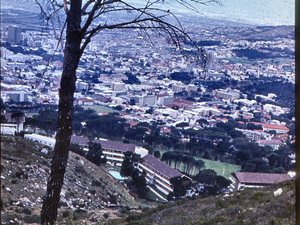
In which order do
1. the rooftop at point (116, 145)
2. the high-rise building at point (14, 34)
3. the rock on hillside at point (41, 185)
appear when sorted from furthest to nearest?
the rooftop at point (116, 145), the rock on hillside at point (41, 185), the high-rise building at point (14, 34)

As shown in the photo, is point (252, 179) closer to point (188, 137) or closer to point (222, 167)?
point (222, 167)

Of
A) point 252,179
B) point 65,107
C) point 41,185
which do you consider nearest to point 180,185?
point 252,179

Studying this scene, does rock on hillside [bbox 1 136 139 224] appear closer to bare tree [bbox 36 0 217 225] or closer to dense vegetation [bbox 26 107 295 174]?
dense vegetation [bbox 26 107 295 174]

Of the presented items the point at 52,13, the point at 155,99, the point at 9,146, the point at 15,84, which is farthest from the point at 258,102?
the point at 52,13

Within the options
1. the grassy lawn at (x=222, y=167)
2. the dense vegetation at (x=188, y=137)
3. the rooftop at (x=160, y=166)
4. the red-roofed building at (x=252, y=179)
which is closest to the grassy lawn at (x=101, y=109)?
the dense vegetation at (x=188, y=137)

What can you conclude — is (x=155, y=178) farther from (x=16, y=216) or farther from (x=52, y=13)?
(x=52, y=13)

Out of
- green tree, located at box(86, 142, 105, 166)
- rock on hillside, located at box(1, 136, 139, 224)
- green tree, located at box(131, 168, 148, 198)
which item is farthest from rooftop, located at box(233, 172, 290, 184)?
green tree, located at box(86, 142, 105, 166)

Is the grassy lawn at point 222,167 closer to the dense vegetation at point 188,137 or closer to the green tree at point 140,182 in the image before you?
the dense vegetation at point 188,137

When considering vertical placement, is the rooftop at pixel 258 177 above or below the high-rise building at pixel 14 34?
below
